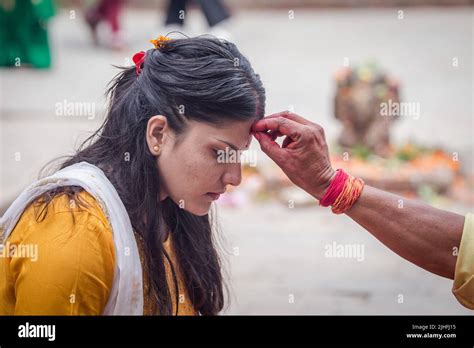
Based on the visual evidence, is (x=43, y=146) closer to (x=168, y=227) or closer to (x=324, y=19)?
(x=168, y=227)

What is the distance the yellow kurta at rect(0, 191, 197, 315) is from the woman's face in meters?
0.24

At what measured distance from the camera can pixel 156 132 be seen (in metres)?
2.24

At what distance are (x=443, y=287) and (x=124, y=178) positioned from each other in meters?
2.56

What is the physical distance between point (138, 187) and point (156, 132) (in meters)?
0.14

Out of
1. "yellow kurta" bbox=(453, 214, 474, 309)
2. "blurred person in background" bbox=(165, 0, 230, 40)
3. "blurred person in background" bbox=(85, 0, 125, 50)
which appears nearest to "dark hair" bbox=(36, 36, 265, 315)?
"yellow kurta" bbox=(453, 214, 474, 309)

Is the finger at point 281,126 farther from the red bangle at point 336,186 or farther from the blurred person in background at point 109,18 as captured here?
the blurred person in background at point 109,18

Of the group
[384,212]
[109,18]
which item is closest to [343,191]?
[384,212]

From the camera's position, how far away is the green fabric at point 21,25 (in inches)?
291

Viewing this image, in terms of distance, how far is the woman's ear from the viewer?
2221 mm

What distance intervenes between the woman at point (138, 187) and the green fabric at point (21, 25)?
5.28 metres

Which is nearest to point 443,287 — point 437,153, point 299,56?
point 437,153

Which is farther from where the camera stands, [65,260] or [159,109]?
[159,109]

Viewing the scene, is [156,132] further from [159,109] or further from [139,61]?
[139,61]

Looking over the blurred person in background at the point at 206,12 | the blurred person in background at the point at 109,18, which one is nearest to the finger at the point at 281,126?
the blurred person in background at the point at 206,12
